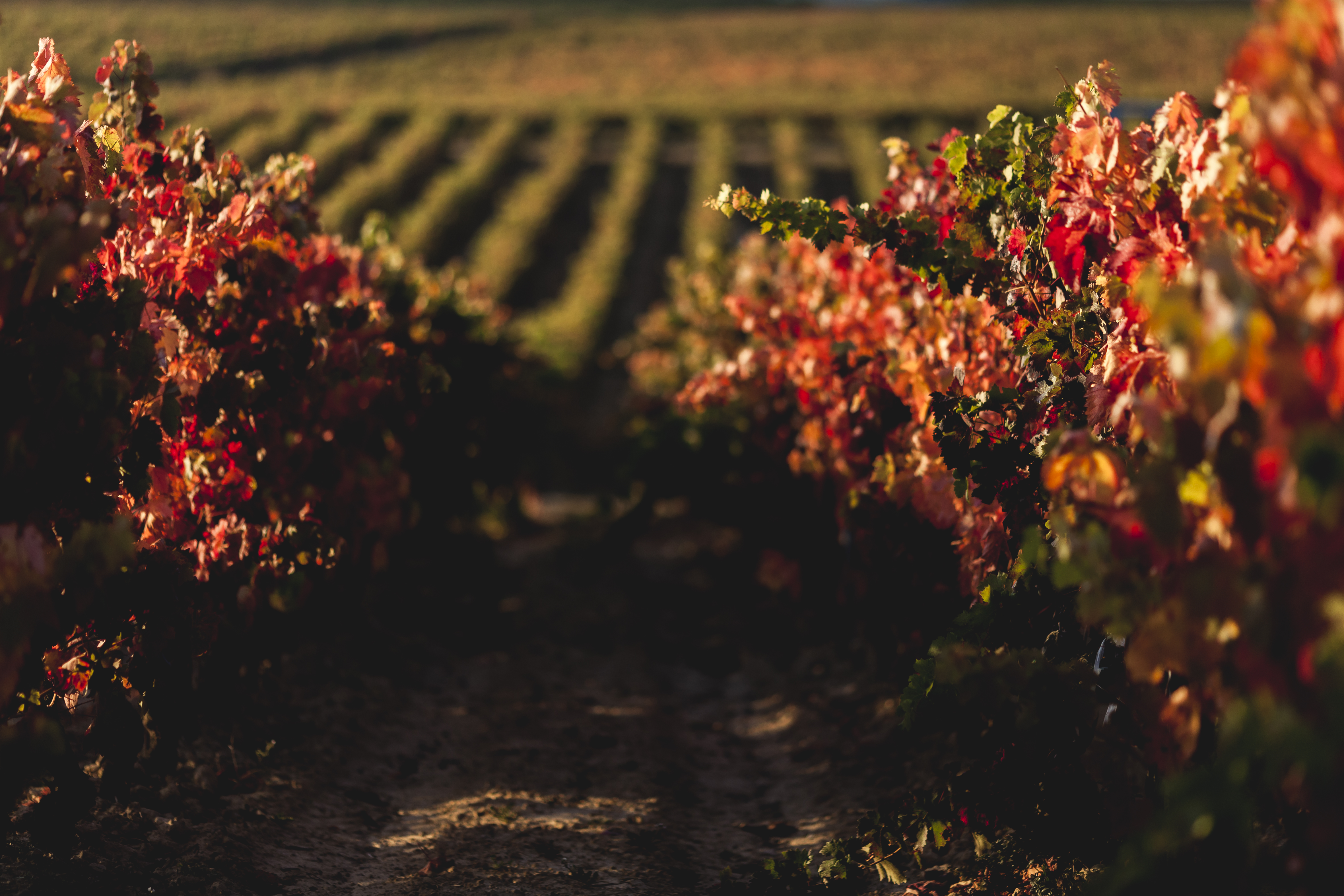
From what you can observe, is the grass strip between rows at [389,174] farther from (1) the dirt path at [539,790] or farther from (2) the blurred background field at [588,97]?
(1) the dirt path at [539,790]

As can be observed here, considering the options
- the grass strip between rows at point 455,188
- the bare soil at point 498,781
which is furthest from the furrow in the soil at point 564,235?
the bare soil at point 498,781

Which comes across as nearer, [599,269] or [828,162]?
[599,269]

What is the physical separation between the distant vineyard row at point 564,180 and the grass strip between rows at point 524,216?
0.19ft

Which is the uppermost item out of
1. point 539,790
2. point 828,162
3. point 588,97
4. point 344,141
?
point 588,97

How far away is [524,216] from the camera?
89.6 feet

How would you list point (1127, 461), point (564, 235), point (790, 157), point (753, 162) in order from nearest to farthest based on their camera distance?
point (1127, 461)
point (564, 235)
point (790, 157)
point (753, 162)

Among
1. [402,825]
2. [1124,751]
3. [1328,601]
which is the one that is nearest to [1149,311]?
[1124,751]

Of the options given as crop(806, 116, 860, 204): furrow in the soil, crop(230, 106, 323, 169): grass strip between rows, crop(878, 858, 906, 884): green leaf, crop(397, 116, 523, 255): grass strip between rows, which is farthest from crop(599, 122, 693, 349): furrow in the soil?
crop(878, 858, 906, 884): green leaf

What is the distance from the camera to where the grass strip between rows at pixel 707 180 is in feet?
86.9

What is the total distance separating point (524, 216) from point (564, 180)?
4147mm

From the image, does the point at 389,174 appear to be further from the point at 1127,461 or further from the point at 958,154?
the point at 1127,461

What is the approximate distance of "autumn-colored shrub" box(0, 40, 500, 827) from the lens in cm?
259

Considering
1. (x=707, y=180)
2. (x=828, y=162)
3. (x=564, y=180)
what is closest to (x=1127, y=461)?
(x=564, y=180)

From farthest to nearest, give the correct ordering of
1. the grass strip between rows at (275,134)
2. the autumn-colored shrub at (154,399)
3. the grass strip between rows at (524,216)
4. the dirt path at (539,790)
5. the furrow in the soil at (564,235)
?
the grass strip between rows at (275,134) → the grass strip between rows at (524,216) → the furrow in the soil at (564,235) → the dirt path at (539,790) → the autumn-colored shrub at (154,399)
